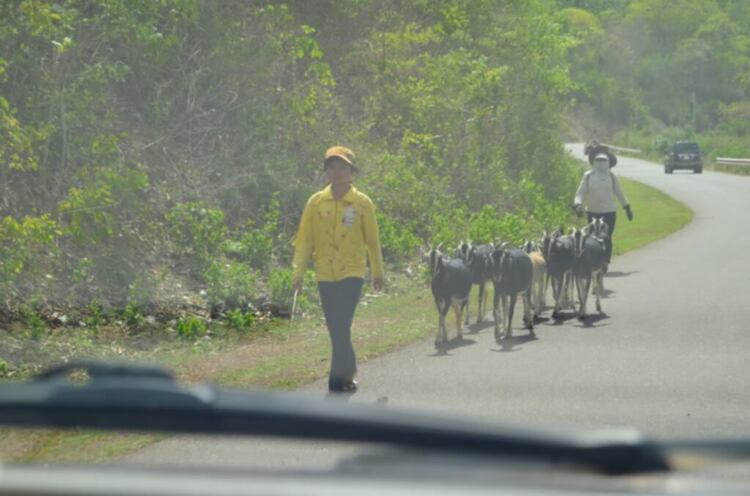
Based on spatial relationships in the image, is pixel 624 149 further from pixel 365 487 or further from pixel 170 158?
pixel 365 487

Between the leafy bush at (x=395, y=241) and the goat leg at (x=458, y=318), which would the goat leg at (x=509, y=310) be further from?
the leafy bush at (x=395, y=241)

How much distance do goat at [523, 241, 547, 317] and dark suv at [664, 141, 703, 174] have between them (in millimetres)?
52870

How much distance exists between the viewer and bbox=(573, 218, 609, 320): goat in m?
16.1

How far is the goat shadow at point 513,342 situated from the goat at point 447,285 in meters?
0.55

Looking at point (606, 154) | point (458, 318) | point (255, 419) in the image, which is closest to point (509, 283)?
point (458, 318)

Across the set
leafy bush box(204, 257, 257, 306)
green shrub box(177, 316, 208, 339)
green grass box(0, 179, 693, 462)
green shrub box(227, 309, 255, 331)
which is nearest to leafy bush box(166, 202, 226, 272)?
leafy bush box(204, 257, 257, 306)

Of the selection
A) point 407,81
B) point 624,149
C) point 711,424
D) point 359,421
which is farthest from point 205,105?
point 624,149

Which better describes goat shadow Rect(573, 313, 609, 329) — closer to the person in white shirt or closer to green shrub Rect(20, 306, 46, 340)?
the person in white shirt

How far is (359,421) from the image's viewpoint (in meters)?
3.11

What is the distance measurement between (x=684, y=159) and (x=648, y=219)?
115 ft

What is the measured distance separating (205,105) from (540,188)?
11.2 metres

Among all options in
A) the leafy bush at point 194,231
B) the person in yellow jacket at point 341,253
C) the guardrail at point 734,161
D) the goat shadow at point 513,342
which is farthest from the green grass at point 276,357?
the guardrail at point 734,161

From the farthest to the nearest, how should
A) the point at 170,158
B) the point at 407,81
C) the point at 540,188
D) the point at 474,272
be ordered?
the point at 540,188 < the point at 407,81 < the point at 170,158 < the point at 474,272

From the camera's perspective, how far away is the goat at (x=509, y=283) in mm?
14820
